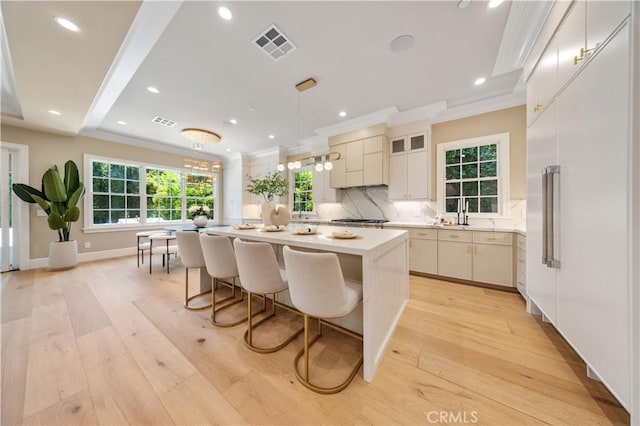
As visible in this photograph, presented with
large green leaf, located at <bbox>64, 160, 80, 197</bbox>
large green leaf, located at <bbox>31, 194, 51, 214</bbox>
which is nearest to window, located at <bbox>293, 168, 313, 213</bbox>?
large green leaf, located at <bbox>64, 160, 80, 197</bbox>

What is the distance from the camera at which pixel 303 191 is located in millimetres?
5676

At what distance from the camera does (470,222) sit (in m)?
3.50

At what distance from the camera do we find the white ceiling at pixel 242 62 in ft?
5.81

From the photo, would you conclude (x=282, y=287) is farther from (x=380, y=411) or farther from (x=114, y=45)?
(x=114, y=45)

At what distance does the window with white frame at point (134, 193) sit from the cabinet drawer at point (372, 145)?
3697 millimetres

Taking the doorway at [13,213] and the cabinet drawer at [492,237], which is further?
the doorway at [13,213]

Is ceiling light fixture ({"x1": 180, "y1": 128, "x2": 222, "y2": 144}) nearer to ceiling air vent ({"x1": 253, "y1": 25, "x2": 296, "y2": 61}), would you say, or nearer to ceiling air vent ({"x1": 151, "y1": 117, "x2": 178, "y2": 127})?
ceiling air vent ({"x1": 151, "y1": 117, "x2": 178, "y2": 127})

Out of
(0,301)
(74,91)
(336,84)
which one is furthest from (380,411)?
(74,91)

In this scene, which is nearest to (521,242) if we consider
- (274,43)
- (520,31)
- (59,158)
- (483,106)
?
(483,106)

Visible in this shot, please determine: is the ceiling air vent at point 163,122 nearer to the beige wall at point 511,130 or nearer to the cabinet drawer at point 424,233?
the cabinet drawer at point 424,233

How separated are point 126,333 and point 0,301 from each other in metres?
2.26

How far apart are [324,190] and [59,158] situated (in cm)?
556

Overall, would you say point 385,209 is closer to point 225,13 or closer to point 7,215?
point 225,13
